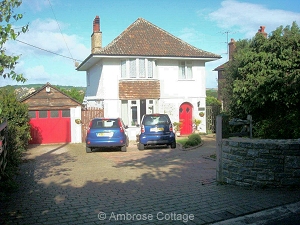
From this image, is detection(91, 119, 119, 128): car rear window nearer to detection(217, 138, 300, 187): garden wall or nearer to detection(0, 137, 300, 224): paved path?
detection(0, 137, 300, 224): paved path

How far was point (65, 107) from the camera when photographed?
20359 millimetres

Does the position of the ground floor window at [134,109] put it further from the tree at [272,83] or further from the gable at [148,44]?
the tree at [272,83]

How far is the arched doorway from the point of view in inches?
922

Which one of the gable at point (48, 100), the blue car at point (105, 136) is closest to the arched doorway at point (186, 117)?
the gable at point (48, 100)

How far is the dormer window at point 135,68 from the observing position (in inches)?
852

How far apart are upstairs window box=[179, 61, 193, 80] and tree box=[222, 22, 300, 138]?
6.16 m

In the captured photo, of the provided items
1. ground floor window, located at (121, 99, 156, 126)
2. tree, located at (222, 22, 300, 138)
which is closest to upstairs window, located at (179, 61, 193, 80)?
ground floor window, located at (121, 99, 156, 126)

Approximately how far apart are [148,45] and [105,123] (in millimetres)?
9130

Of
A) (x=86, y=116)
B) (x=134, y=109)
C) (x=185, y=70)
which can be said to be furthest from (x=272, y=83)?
(x=86, y=116)

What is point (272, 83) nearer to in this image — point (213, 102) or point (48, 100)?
point (48, 100)

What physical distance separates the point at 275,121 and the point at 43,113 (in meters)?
13.1

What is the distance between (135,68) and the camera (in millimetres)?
21781

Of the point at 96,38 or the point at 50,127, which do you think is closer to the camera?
the point at 50,127

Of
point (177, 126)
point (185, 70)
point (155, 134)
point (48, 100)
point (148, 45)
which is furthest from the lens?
point (185, 70)
